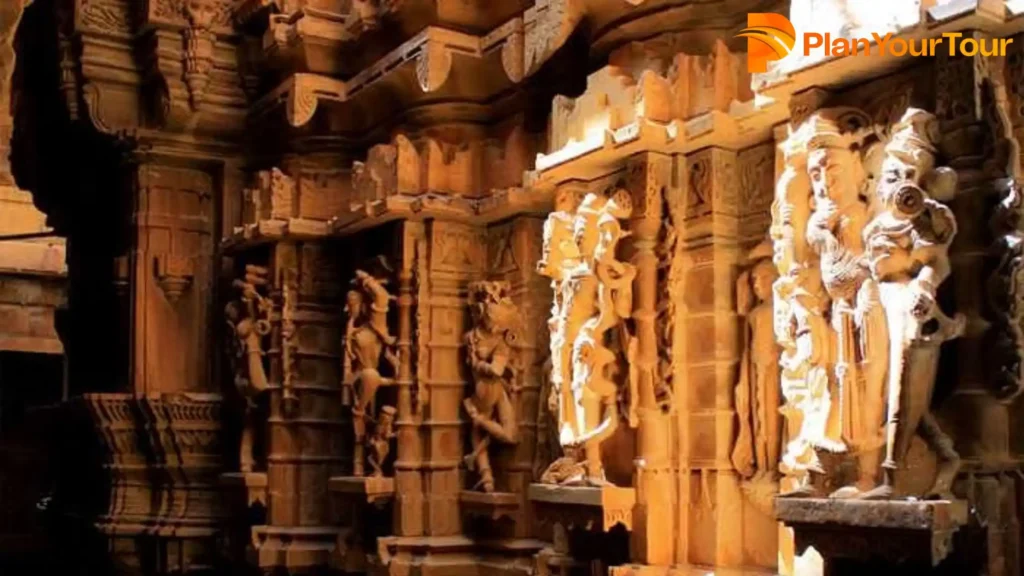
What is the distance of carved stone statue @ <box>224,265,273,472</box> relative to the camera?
9.36 m

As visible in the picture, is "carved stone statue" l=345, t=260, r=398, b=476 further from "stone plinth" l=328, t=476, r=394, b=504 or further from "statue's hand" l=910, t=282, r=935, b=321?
"statue's hand" l=910, t=282, r=935, b=321

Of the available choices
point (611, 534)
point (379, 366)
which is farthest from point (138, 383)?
point (611, 534)

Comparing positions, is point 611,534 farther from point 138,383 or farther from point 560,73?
point 138,383

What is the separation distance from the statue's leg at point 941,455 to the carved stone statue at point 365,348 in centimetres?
424

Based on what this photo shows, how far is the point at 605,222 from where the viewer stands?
630cm

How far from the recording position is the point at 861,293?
15.4ft

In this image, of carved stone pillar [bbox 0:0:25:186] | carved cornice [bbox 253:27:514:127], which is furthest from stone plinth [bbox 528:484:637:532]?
carved stone pillar [bbox 0:0:25:186]

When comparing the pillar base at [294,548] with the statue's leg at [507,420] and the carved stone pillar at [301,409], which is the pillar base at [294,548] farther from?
the statue's leg at [507,420]

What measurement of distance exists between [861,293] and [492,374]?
3364 millimetres

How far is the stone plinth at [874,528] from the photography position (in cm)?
430

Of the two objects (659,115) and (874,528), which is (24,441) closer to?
(659,115)

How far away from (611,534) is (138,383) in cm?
513

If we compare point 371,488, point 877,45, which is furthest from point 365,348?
point 877,45

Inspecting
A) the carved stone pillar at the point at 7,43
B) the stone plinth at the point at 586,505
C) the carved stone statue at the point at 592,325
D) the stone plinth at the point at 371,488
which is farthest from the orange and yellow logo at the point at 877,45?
the carved stone pillar at the point at 7,43
